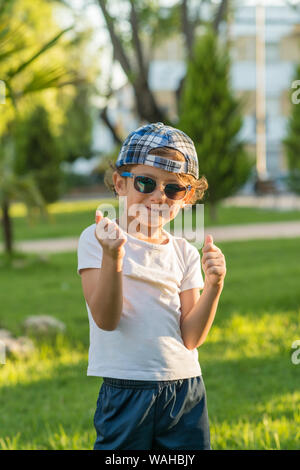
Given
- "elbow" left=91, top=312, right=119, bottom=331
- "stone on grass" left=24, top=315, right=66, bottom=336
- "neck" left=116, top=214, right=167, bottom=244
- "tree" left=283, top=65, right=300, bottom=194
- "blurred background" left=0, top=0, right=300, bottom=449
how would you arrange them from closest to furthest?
"elbow" left=91, top=312, right=119, bottom=331 → "neck" left=116, top=214, right=167, bottom=244 → "blurred background" left=0, top=0, right=300, bottom=449 → "stone on grass" left=24, top=315, right=66, bottom=336 → "tree" left=283, top=65, right=300, bottom=194

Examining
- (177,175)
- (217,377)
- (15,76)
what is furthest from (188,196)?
(15,76)

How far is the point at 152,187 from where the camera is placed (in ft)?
6.45

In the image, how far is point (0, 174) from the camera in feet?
24.4

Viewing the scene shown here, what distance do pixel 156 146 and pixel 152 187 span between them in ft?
0.41

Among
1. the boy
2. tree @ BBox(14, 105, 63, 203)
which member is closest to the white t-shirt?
the boy

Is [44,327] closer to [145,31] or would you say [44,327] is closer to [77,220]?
[77,220]

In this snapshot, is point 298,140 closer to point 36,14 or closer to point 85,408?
point 36,14

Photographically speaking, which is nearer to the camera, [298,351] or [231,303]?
[298,351]

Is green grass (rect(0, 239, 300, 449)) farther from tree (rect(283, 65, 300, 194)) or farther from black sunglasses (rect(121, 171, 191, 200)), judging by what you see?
tree (rect(283, 65, 300, 194))

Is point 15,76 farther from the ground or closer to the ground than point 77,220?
farther from the ground

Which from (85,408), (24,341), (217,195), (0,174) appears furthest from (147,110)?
(85,408)

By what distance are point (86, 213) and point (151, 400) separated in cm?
2028

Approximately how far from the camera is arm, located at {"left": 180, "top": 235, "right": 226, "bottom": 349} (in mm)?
1965

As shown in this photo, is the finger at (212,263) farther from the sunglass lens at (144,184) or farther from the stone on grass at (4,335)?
the stone on grass at (4,335)
